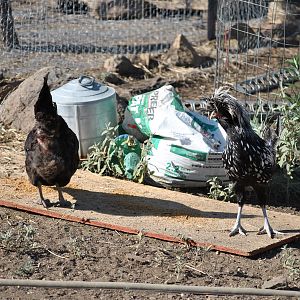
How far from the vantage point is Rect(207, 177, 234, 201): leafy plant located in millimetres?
7160

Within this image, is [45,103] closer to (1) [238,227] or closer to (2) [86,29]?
(1) [238,227]

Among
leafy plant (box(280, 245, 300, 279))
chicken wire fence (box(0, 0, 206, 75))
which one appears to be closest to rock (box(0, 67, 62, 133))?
chicken wire fence (box(0, 0, 206, 75))

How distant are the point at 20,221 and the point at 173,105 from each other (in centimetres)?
203

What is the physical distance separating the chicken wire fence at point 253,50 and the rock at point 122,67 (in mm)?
1074

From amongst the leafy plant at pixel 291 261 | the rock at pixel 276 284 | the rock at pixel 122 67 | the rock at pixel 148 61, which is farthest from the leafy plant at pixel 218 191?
the rock at pixel 148 61

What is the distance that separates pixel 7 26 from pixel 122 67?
5.30ft

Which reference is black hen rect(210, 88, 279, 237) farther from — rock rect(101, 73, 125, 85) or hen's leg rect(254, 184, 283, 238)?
rock rect(101, 73, 125, 85)

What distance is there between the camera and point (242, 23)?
37.9 feet

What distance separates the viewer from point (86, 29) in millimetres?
12289

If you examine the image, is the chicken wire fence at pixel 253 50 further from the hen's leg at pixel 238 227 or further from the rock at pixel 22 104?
the hen's leg at pixel 238 227

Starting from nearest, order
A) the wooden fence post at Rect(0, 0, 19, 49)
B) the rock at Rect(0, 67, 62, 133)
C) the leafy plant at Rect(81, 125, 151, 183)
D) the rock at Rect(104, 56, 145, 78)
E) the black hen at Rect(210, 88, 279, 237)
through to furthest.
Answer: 1. the black hen at Rect(210, 88, 279, 237)
2. the leafy plant at Rect(81, 125, 151, 183)
3. the rock at Rect(0, 67, 62, 133)
4. the rock at Rect(104, 56, 145, 78)
5. the wooden fence post at Rect(0, 0, 19, 49)

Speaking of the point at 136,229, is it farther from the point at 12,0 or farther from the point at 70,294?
the point at 12,0

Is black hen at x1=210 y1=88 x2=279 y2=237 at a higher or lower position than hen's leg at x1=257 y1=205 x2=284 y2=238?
higher

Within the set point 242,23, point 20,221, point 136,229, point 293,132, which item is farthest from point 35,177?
point 242,23
